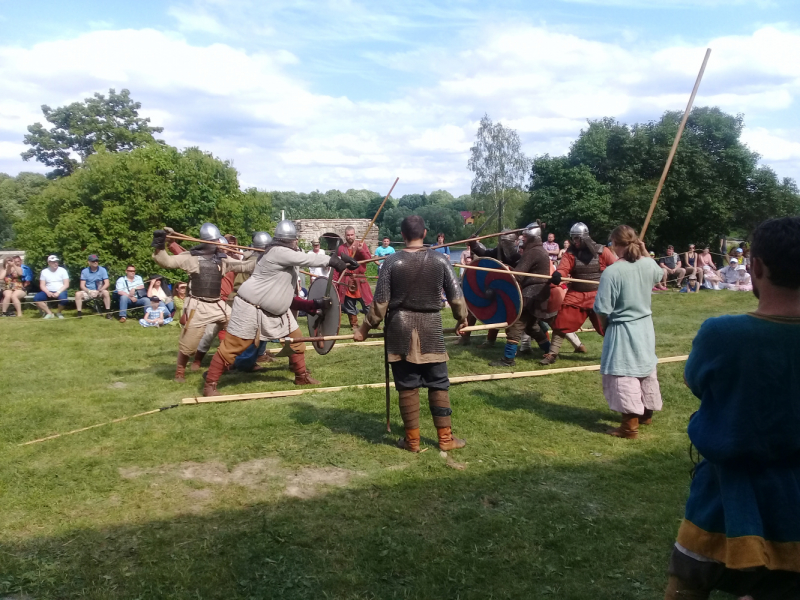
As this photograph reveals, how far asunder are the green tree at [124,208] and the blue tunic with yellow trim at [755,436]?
13.1 metres

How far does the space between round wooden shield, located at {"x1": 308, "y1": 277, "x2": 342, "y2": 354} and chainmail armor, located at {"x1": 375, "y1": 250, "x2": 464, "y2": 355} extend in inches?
66.9

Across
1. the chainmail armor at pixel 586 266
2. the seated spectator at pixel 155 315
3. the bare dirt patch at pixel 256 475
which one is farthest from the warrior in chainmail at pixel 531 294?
the seated spectator at pixel 155 315

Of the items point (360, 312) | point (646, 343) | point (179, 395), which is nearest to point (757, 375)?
point (646, 343)

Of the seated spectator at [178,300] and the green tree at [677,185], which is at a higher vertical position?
the green tree at [677,185]

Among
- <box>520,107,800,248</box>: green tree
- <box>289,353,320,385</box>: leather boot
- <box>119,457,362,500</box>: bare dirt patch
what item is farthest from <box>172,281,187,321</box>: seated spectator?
<box>520,107,800,248</box>: green tree

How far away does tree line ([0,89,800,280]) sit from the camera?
13836 mm

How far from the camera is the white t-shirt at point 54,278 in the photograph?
13.3 meters

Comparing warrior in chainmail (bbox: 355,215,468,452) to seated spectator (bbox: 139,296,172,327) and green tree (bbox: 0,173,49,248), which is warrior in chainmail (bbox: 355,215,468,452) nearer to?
seated spectator (bbox: 139,296,172,327)

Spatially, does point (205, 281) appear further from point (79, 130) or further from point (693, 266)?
point (79, 130)

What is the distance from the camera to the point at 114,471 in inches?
184

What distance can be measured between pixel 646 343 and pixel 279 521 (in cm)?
315

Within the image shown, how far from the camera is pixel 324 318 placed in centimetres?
690

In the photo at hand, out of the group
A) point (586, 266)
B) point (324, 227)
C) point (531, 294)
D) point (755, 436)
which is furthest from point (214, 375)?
point (324, 227)

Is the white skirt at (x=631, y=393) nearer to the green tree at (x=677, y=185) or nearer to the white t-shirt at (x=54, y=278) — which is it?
the white t-shirt at (x=54, y=278)
